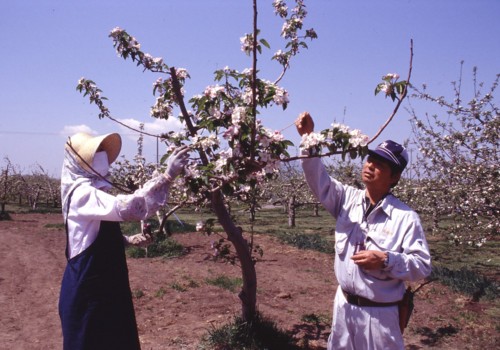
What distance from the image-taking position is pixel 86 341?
8.76 feet

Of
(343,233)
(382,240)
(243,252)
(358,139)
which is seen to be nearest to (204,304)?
(243,252)

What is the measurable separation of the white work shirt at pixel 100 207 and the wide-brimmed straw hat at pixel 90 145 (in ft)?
0.55

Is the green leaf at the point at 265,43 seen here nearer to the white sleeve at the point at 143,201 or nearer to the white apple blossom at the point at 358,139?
the white apple blossom at the point at 358,139

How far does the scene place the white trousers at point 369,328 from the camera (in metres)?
2.51

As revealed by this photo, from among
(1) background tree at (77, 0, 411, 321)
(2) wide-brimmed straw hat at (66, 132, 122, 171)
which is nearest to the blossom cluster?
(1) background tree at (77, 0, 411, 321)

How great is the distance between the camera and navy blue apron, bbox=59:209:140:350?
2.66 meters

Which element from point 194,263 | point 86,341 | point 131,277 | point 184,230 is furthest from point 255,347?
point 184,230

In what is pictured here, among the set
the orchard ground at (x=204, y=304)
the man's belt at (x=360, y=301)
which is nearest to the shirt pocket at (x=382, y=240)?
the man's belt at (x=360, y=301)

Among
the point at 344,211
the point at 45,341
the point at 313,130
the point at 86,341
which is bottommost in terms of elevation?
the point at 45,341

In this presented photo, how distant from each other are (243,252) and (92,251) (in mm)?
1835

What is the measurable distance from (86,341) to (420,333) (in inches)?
173

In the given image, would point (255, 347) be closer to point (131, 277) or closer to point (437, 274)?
point (131, 277)

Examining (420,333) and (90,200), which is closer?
(90,200)

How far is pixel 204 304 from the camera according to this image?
19.8 ft
